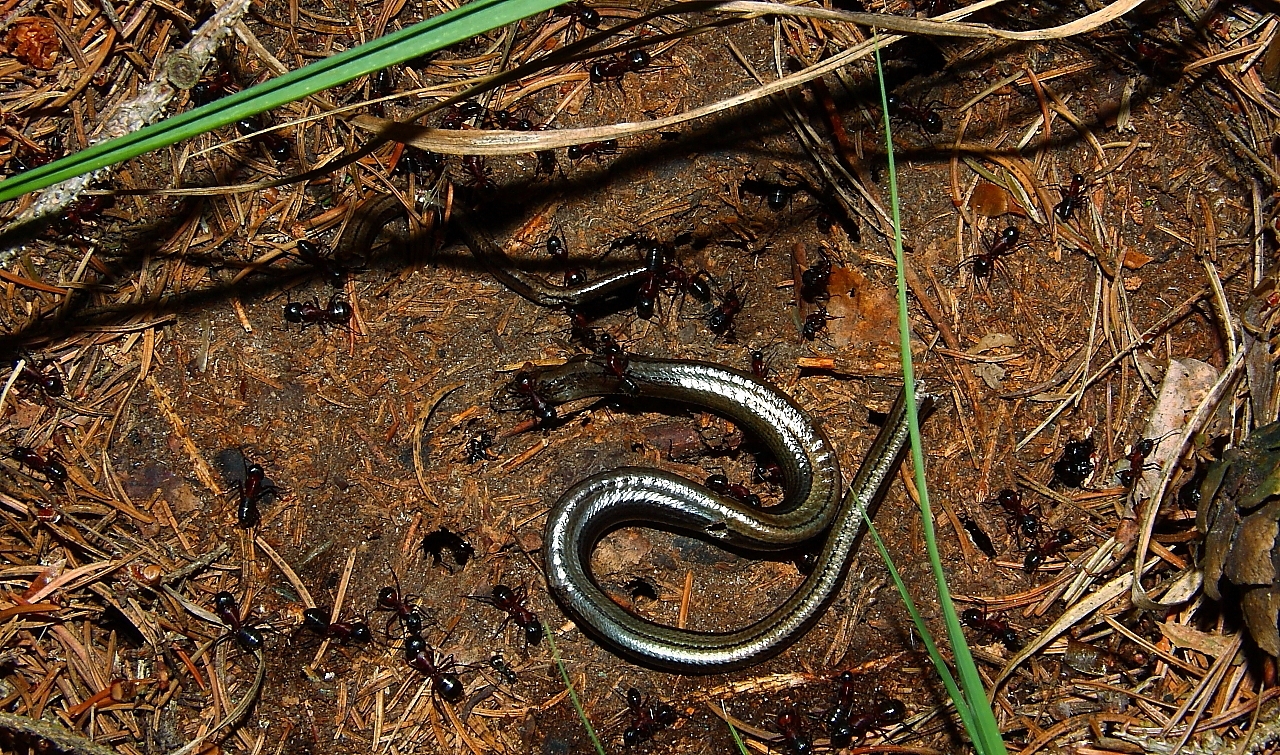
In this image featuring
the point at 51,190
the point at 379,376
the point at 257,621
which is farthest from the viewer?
the point at 379,376

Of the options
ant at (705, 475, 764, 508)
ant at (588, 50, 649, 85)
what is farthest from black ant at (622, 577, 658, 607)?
ant at (588, 50, 649, 85)

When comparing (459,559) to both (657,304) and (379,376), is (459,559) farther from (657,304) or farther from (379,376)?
(657,304)

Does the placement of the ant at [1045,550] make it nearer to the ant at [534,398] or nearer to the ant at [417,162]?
the ant at [534,398]

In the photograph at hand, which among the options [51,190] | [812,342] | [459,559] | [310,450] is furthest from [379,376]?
[812,342]

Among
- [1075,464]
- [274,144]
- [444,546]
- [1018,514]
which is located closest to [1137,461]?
[1075,464]

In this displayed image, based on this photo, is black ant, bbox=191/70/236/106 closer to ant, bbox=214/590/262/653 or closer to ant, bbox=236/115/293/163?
ant, bbox=236/115/293/163

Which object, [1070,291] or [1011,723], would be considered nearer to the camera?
[1011,723]
